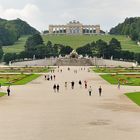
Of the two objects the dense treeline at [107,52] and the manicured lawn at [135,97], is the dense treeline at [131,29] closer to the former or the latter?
the dense treeline at [107,52]

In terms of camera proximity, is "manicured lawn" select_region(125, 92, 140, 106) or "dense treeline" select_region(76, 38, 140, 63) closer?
"manicured lawn" select_region(125, 92, 140, 106)

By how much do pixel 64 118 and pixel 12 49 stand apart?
11596cm

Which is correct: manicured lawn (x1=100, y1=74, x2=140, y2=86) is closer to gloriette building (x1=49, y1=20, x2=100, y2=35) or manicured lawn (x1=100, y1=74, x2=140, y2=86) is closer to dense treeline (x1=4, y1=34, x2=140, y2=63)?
dense treeline (x1=4, y1=34, x2=140, y2=63)

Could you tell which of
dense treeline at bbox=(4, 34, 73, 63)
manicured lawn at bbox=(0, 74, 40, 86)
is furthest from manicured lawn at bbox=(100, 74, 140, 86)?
dense treeline at bbox=(4, 34, 73, 63)

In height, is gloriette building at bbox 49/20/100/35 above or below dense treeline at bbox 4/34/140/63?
above

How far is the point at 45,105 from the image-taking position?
24422 millimetres

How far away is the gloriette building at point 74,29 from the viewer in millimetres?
182375

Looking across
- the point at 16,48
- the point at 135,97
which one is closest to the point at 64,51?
the point at 16,48

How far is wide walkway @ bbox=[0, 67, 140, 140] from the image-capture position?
1578cm

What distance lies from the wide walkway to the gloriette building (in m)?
155

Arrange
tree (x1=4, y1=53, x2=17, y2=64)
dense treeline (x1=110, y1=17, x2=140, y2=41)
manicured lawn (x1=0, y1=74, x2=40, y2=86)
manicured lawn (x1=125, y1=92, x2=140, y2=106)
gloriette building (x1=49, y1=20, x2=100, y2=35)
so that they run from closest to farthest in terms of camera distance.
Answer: manicured lawn (x1=125, y1=92, x2=140, y2=106)
manicured lawn (x1=0, y1=74, x2=40, y2=86)
tree (x1=4, y1=53, x2=17, y2=64)
dense treeline (x1=110, y1=17, x2=140, y2=41)
gloriette building (x1=49, y1=20, x2=100, y2=35)

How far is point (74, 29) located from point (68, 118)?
165m

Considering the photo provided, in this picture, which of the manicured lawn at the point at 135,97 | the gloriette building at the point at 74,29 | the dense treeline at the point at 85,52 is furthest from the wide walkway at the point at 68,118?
the gloriette building at the point at 74,29

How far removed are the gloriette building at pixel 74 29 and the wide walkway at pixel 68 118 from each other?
155m
